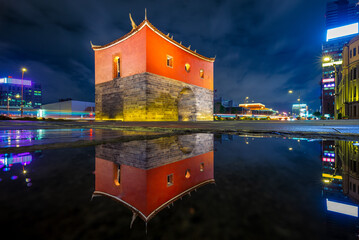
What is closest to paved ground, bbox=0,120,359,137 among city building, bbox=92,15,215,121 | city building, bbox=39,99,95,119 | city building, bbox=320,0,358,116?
city building, bbox=92,15,215,121

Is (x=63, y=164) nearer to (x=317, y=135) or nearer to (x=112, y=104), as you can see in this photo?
(x=317, y=135)

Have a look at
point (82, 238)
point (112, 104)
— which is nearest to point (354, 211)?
point (82, 238)

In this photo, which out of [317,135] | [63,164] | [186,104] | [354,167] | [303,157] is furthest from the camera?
[186,104]

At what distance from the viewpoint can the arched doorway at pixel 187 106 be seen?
19.8 metres

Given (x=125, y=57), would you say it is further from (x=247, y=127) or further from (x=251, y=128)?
(x=251, y=128)

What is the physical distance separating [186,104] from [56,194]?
19.5m

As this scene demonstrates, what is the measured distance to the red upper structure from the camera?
14852 mm

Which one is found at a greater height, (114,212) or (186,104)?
(186,104)

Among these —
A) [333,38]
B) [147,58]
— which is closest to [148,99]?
[147,58]

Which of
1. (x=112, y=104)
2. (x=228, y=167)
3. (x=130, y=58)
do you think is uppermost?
(x=130, y=58)

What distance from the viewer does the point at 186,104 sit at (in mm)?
20234

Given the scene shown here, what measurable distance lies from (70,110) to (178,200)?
1718 inches

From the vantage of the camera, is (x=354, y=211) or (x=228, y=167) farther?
(x=228, y=167)

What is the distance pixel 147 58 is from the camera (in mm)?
14664
